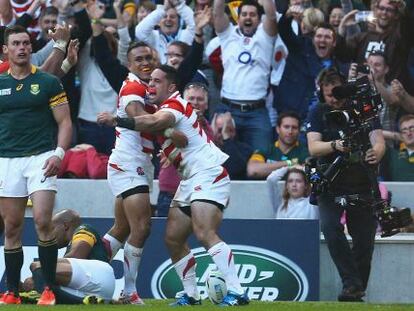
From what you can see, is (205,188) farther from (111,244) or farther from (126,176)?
(111,244)

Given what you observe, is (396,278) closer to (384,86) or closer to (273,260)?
(273,260)

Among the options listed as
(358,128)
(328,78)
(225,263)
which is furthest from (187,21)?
(225,263)

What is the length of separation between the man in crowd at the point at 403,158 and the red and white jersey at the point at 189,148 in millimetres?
4314

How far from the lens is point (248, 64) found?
53.7 feet

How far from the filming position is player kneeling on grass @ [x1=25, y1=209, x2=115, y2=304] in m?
11.7

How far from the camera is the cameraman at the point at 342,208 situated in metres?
12.7

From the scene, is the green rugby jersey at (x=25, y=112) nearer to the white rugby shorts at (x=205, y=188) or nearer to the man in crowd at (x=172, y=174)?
the white rugby shorts at (x=205, y=188)

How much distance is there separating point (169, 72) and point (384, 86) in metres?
4.93

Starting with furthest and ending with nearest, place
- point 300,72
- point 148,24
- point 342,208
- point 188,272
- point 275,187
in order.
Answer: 1. point 148,24
2. point 300,72
3. point 275,187
4. point 342,208
5. point 188,272

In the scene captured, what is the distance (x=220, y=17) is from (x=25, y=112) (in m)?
5.40

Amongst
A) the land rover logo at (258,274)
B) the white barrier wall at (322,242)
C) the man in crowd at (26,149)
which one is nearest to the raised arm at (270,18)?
the white barrier wall at (322,242)

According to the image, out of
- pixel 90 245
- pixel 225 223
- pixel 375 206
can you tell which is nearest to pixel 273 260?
pixel 225 223

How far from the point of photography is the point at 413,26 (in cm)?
1648

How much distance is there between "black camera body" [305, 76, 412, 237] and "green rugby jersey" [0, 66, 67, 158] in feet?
8.89
